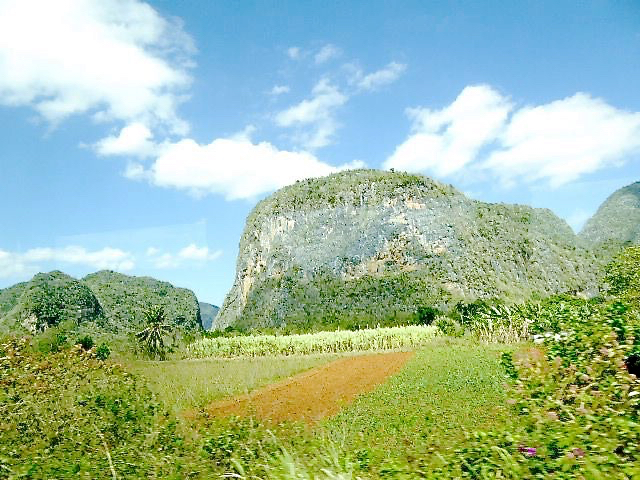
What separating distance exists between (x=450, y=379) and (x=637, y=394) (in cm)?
1291

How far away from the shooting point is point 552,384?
550 cm

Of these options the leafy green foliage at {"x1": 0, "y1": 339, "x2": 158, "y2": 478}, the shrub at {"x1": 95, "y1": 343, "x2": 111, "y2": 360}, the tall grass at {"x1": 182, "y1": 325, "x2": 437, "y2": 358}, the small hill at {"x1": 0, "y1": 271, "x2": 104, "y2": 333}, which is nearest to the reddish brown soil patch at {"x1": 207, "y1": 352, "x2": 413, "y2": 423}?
the leafy green foliage at {"x1": 0, "y1": 339, "x2": 158, "y2": 478}

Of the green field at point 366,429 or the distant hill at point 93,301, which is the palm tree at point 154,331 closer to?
the distant hill at point 93,301

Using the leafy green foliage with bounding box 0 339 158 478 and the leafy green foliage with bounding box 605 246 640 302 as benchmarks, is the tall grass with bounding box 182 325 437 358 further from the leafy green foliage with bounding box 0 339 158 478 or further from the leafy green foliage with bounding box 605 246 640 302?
the leafy green foliage with bounding box 0 339 158 478

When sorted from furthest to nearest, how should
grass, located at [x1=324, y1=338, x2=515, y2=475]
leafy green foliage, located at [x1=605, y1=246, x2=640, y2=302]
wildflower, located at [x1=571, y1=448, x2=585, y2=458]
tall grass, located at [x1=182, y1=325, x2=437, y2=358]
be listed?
1. tall grass, located at [x1=182, y1=325, x2=437, y2=358]
2. leafy green foliage, located at [x1=605, y1=246, x2=640, y2=302]
3. grass, located at [x1=324, y1=338, x2=515, y2=475]
4. wildflower, located at [x1=571, y1=448, x2=585, y2=458]

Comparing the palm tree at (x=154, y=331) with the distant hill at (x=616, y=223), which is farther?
the distant hill at (x=616, y=223)

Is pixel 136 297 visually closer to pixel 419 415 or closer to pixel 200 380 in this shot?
pixel 200 380

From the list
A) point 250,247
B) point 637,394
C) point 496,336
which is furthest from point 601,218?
point 637,394

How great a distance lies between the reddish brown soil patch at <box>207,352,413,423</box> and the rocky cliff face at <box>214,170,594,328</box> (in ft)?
198

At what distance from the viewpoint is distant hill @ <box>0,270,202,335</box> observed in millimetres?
88150

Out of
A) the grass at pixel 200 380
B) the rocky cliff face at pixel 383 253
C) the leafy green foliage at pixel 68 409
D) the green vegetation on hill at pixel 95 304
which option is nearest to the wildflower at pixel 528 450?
the leafy green foliage at pixel 68 409

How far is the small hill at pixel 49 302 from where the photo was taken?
285ft

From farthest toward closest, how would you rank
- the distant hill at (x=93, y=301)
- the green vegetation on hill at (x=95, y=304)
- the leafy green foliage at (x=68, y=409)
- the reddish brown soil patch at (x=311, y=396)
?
the distant hill at (x=93, y=301)
the green vegetation on hill at (x=95, y=304)
the reddish brown soil patch at (x=311, y=396)
the leafy green foliage at (x=68, y=409)

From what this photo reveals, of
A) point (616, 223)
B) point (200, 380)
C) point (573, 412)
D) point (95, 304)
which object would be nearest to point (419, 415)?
point (573, 412)
